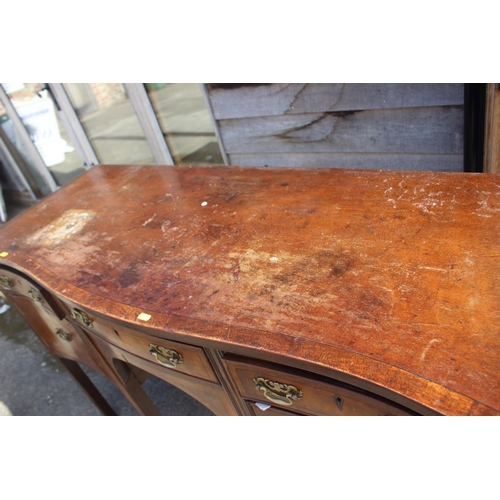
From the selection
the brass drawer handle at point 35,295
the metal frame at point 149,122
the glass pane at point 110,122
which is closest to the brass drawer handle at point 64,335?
the brass drawer handle at point 35,295

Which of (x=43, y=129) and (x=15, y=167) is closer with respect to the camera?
(x=43, y=129)

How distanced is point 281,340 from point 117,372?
82 centimetres

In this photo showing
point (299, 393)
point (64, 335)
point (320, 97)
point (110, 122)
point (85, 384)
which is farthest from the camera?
point (110, 122)

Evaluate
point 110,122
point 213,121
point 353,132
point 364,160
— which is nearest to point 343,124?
point 353,132

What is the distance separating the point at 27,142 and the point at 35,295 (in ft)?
8.25

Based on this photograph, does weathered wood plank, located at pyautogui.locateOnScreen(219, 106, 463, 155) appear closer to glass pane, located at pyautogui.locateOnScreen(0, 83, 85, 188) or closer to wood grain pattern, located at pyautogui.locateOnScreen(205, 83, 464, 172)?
wood grain pattern, located at pyautogui.locateOnScreen(205, 83, 464, 172)

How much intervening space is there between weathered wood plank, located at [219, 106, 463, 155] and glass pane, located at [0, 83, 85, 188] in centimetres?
184

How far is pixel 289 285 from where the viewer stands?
30.4 inches

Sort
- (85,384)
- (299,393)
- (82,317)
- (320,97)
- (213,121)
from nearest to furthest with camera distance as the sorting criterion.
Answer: (299,393)
(82,317)
(320,97)
(85,384)
(213,121)

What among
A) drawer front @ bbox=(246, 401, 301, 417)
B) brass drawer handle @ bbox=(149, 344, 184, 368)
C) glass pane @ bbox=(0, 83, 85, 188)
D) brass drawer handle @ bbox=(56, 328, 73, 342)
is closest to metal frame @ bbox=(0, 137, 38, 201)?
glass pane @ bbox=(0, 83, 85, 188)

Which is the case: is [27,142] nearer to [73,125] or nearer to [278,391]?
[73,125]

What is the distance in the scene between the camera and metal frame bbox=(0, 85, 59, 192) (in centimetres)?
302

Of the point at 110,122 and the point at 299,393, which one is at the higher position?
the point at 110,122
